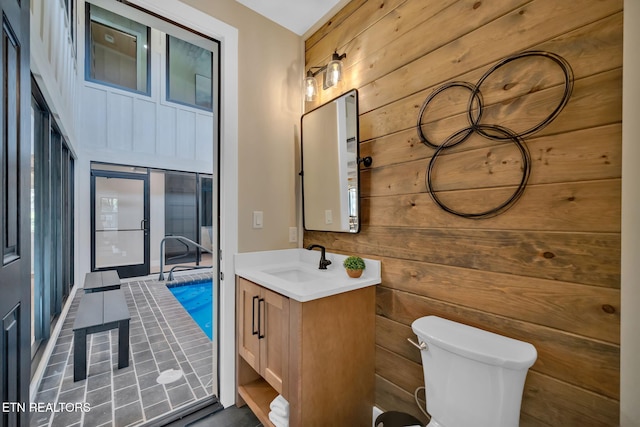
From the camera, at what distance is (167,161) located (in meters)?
5.21

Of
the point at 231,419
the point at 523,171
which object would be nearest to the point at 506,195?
the point at 523,171

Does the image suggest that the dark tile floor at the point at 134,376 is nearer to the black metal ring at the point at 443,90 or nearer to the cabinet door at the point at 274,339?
the cabinet door at the point at 274,339

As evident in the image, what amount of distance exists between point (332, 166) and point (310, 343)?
3.42ft

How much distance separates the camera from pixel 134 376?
2.07 meters

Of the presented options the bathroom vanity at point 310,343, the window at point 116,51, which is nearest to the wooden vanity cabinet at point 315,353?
the bathroom vanity at point 310,343

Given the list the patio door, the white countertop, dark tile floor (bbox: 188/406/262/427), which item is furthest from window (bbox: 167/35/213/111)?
dark tile floor (bbox: 188/406/262/427)

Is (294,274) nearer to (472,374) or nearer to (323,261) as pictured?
(323,261)

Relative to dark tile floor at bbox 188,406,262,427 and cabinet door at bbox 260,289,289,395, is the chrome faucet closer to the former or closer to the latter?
cabinet door at bbox 260,289,289,395

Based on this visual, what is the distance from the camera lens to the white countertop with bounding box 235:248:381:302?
1299 mm

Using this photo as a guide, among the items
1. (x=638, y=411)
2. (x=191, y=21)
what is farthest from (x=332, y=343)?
(x=191, y=21)

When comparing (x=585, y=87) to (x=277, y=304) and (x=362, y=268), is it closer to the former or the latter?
(x=362, y=268)

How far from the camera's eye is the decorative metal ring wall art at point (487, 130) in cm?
94

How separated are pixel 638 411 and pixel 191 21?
253 cm

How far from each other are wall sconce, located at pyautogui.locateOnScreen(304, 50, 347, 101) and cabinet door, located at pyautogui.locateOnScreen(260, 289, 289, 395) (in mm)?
1354
